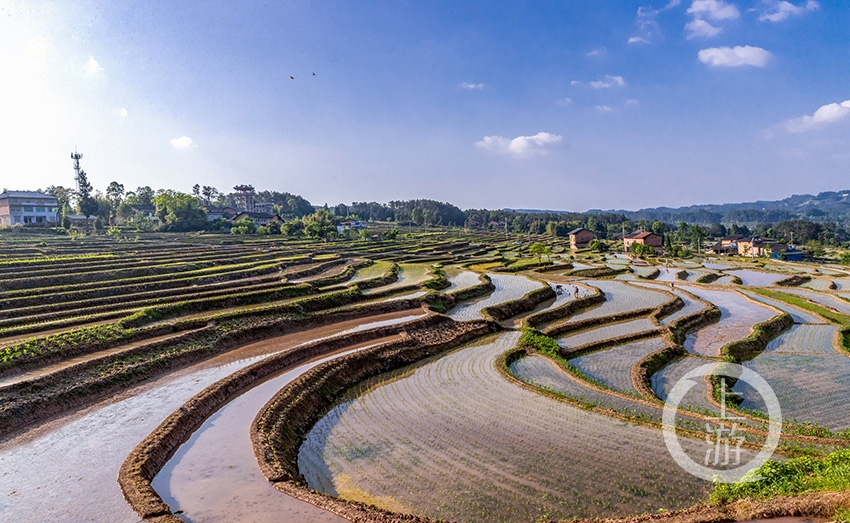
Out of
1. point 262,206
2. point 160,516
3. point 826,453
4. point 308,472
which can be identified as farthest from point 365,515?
point 262,206

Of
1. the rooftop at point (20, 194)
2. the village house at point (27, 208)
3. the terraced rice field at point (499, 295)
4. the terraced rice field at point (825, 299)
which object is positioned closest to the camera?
the terraced rice field at point (499, 295)

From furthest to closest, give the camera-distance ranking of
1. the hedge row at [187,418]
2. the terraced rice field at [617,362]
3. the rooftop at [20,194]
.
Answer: the rooftop at [20,194] → the terraced rice field at [617,362] → the hedge row at [187,418]

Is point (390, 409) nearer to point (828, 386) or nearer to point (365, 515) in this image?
point (365, 515)

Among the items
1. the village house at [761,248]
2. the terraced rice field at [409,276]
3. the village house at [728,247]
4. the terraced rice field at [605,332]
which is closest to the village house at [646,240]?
the village house at [728,247]

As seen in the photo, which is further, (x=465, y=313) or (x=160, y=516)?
(x=465, y=313)

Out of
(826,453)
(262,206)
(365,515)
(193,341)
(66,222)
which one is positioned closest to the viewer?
(365,515)

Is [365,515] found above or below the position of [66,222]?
below

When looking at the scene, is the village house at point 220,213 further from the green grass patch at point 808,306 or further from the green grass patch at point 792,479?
the green grass patch at point 792,479
